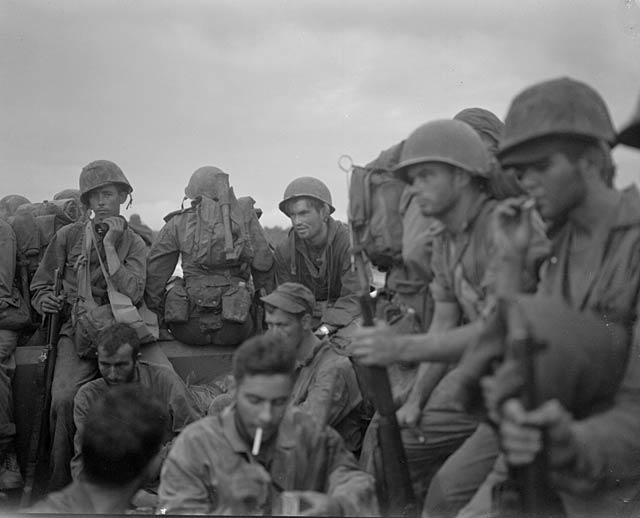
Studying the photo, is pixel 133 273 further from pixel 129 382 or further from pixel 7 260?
pixel 7 260

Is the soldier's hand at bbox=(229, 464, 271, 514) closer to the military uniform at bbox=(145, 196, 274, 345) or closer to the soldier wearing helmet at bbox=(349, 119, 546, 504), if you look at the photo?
the soldier wearing helmet at bbox=(349, 119, 546, 504)

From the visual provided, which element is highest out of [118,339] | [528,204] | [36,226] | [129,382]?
[36,226]

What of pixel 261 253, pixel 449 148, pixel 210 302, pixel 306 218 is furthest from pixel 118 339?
pixel 449 148

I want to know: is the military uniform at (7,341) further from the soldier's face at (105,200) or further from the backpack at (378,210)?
the backpack at (378,210)

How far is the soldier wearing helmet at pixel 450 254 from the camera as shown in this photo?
3062 mm

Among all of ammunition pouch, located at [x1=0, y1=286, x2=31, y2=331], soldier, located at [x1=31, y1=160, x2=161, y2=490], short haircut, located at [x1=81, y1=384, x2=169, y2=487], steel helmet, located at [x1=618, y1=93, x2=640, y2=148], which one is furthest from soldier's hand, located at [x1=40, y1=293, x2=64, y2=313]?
steel helmet, located at [x1=618, y1=93, x2=640, y2=148]

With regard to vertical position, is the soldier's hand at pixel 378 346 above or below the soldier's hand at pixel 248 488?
above

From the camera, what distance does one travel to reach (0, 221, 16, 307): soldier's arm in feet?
18.2

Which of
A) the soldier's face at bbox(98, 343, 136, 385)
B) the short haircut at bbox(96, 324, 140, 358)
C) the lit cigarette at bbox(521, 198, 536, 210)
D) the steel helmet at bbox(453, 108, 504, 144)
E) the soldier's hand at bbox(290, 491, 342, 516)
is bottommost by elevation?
the soldier's hand at bbox(290, 491, 342, 516)

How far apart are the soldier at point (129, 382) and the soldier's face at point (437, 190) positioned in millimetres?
2059

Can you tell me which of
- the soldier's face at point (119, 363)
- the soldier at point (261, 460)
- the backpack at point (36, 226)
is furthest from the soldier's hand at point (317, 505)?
the backpack at point (36, 226)

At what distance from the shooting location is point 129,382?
4812 mm

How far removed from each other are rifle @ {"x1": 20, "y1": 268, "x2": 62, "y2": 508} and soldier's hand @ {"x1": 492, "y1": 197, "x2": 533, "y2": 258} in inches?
122

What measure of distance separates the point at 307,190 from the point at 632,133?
2.22 metres
